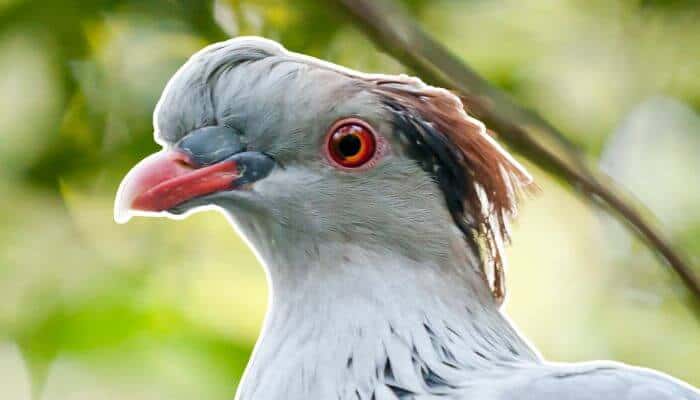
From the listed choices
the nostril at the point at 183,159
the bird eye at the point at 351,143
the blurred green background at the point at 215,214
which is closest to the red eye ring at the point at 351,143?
the bird eye at the point at 351,143

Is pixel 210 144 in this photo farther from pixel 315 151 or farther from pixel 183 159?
pixel 315 151

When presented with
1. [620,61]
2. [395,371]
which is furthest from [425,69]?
[620,61]

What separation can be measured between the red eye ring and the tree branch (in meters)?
0.26

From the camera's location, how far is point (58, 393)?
2.72 meters

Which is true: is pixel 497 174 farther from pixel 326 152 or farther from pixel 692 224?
pixel 692 224

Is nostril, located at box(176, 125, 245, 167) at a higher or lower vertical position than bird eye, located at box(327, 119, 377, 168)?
lower

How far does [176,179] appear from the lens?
2.12 metres

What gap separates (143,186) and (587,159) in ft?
3.35

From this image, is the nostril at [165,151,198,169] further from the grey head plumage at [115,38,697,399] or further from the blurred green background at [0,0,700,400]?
the blurred green background at [0,0,700,400]

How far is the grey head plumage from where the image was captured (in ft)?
7.12

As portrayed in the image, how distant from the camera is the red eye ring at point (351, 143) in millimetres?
2223

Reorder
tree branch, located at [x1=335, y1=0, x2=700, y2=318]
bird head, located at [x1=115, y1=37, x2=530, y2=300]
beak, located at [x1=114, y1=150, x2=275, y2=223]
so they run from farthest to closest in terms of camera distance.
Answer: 1. tree branch, located at [x1=335, y1=0, x2=700, y2=318]
2. bird head, located at [x1=115, y1=37, x2=530, y2=300]
3. beak, located at [x1=114, y1=150, x2=275, y2=223]

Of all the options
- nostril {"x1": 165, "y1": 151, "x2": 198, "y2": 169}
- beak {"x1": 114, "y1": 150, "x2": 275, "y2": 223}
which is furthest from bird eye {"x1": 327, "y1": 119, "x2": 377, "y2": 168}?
nostril {"x1": 165, "y1": 151, "x2": 198, "y2": 169}

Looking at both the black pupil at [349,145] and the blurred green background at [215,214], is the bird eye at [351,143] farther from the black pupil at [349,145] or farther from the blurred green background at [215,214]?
the blurred green background at [215,214]
